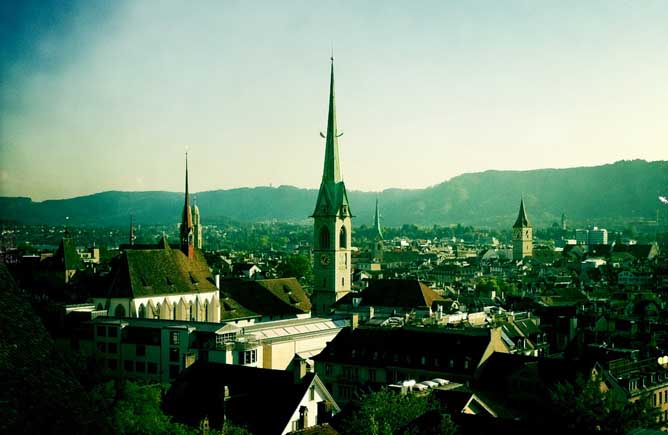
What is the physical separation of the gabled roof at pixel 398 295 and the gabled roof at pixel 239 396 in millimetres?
37025

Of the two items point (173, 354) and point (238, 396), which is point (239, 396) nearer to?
point (238, 396)

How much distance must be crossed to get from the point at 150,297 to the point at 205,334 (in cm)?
1285

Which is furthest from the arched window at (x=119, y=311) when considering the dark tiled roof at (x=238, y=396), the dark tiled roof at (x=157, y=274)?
the dark tiled roof at (x=238, y=396)

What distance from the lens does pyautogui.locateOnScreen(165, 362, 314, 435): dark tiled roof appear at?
3422cm

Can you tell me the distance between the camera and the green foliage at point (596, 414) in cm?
3035

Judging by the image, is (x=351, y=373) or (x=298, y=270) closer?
(x=351, y=373)

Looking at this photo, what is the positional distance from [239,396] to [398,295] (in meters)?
41.5

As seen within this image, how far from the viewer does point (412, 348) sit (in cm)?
4981

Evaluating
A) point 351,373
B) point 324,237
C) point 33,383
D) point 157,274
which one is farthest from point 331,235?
point 33,383

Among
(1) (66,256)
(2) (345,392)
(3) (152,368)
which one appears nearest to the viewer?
(2) (345,392)

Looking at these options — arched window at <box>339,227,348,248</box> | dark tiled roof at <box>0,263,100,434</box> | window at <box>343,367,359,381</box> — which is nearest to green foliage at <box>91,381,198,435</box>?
window at <box>343,367,359,381</box>

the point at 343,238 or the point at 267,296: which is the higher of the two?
the point at 343,238

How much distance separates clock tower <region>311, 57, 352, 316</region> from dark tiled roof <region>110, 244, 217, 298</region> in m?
14.2

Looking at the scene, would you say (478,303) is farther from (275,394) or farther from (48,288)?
(275,394)
